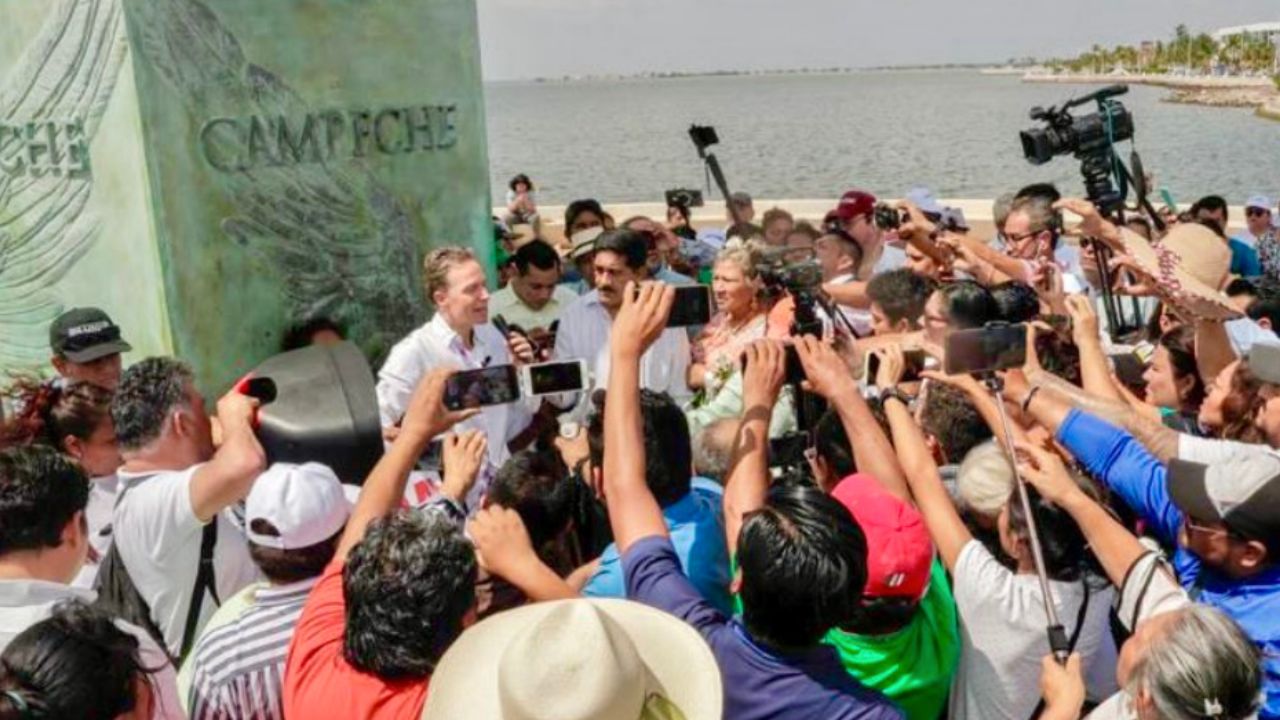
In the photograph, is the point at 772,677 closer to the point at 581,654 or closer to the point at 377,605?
the point at 581,654

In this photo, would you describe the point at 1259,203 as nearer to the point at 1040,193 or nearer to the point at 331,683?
the point at 1040,193

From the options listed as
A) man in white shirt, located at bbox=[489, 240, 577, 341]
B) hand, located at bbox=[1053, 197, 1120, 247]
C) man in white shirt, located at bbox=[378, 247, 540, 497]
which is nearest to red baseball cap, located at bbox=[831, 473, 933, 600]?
hand, located at bbox=[1053, 197, 1120, 247]

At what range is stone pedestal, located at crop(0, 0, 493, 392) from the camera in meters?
4.92

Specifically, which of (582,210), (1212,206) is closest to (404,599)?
(582,210)

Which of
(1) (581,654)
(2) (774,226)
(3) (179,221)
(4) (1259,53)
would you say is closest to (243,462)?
(1) (581,654)

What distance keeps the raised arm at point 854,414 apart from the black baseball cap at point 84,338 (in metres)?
2.80

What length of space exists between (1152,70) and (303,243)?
438 feet

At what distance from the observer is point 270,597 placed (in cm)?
245

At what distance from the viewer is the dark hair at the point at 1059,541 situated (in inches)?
98.8

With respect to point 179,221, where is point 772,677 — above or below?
below

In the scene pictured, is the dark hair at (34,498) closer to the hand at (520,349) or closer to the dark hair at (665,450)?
the dark hair at (665,450)

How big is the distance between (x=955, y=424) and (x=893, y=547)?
1.26 m

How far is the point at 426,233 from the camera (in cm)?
620

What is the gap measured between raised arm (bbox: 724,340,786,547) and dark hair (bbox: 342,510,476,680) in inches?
26.9
